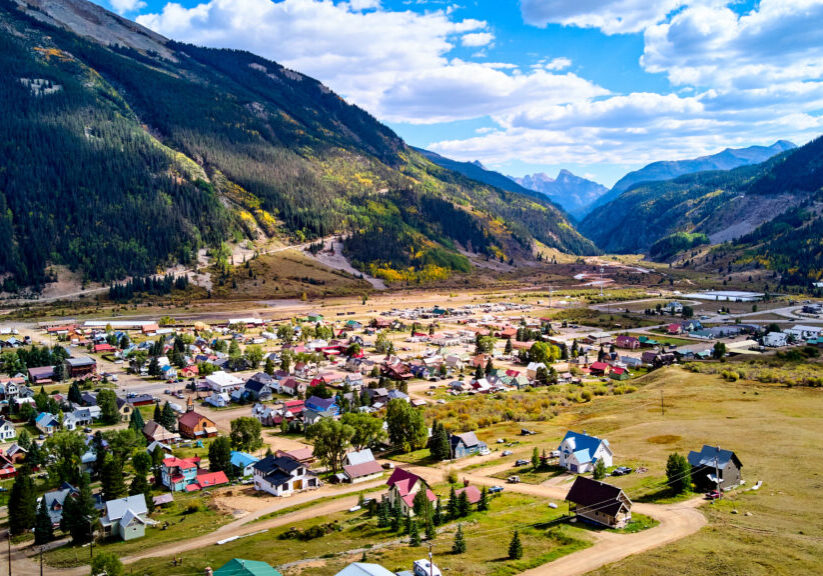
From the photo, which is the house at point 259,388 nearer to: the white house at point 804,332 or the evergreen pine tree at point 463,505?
the evergreen pine tree at point 463,505

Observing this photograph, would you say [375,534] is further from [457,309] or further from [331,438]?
[457,309]

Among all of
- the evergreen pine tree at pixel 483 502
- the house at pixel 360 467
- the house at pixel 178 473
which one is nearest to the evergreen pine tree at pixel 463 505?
the evergreen pine tree at pixel 483 502

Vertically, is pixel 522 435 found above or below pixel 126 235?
below

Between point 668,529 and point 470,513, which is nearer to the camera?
point 668,529

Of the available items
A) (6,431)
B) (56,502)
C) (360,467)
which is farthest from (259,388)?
(56,502)

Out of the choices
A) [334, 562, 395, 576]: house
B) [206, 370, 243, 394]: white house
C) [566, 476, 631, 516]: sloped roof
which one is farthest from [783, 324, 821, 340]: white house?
[334, 562, 395, 576]: house

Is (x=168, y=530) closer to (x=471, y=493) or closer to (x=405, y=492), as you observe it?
(x=405, y=492)

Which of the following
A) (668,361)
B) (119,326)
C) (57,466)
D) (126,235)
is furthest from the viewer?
(126,235)

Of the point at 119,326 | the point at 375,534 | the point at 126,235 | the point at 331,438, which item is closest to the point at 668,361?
the point at 331,438

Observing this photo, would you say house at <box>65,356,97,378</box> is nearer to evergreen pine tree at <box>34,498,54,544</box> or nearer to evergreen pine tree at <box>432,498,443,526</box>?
evergreen pine tree at <box>34,498,54,544</box>
